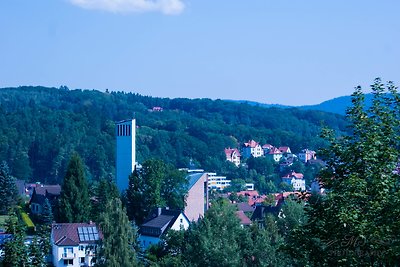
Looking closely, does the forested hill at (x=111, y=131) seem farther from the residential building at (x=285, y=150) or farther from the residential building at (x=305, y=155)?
the residential building at (x=285, y=150)

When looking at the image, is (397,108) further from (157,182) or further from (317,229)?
(157,182)

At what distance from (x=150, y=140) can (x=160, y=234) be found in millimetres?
67418

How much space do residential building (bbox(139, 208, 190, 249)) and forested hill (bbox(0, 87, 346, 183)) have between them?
1453 cm

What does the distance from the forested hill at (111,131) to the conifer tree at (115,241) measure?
23.4 m

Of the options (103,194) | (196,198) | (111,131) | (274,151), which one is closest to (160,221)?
(103,194)

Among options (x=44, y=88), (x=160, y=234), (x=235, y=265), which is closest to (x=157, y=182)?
(x=160, y=234)

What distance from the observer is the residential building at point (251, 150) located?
367ft

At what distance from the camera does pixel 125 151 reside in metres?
45.2

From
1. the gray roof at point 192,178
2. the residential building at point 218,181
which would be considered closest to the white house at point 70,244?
the gray roof at point 192,178

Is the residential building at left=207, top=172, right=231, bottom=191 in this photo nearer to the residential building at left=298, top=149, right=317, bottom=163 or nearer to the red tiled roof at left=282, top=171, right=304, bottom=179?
the red tiled roof at left=282, top=171, right=304, bottom=179

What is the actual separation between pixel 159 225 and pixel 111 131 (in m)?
59.7

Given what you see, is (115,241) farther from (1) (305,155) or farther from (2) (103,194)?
(1) (305,155)

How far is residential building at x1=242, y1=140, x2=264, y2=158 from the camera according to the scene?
367 feet

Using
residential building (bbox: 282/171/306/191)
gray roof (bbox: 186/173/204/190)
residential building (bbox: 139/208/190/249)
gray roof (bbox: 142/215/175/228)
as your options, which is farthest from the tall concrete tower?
residential building (bbox: 282/171/306/191)
